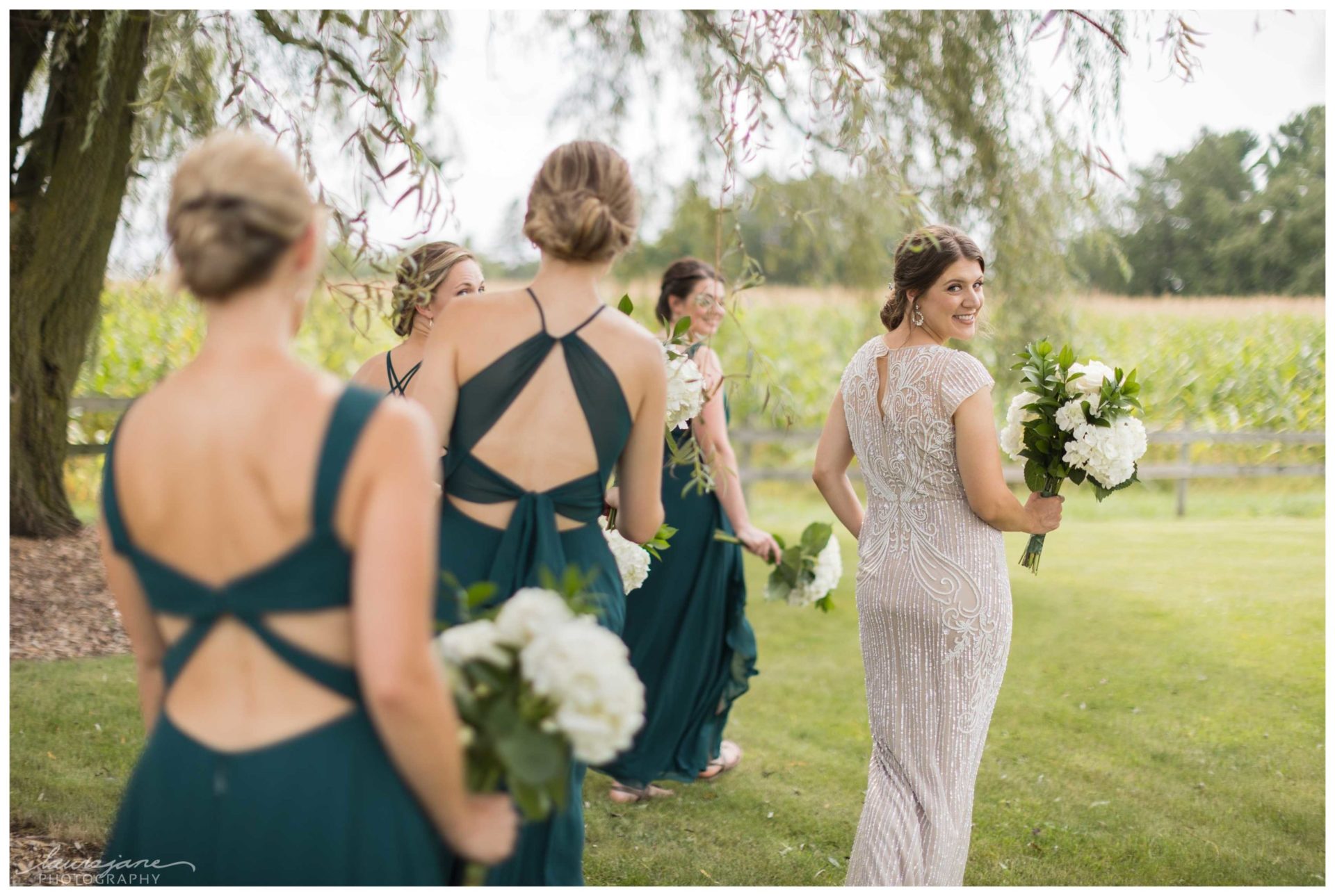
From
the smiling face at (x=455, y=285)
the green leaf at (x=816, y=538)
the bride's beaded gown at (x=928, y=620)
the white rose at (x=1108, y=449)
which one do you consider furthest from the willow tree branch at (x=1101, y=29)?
the green leaf at (x=816, y=538)

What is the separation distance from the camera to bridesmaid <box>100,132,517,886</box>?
62.1 inches

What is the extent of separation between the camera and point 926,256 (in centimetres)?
332

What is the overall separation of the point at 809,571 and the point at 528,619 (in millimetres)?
3553

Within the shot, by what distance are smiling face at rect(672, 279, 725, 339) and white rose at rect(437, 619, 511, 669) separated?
2843mm

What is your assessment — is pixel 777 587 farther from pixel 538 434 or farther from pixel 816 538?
pixel 538 434

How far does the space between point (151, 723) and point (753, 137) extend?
246 cm

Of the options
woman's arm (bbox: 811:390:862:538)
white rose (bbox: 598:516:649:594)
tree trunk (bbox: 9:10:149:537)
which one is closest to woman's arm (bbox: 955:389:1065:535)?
woman's arm (bbox: 811:390:862:538)

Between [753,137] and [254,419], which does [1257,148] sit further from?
[254,419]

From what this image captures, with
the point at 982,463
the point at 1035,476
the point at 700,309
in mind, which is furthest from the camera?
the point at 700,309

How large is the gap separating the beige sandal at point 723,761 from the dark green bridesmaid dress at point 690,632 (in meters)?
0.11

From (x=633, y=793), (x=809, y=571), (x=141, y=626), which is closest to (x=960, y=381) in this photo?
(x=809, y=571)

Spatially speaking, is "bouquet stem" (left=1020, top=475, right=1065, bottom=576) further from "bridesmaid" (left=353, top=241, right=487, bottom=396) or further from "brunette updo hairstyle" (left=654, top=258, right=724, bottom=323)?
"brunette updo hairstyle" (left=654, top=258, right=724, bottom=323)

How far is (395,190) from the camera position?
3.37 metres

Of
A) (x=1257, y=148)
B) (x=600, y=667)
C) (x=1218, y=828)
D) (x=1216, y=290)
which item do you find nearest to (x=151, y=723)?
(x=600, y=667)
